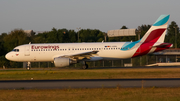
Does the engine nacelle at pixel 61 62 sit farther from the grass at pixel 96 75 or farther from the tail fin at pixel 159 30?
the tail fin at pixel 159 30

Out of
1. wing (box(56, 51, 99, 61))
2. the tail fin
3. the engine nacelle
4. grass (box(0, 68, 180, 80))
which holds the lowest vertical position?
grass (box(0, 68, 180, 80))

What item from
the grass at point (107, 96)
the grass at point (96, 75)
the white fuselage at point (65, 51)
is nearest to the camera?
the grass at point (107, 96)

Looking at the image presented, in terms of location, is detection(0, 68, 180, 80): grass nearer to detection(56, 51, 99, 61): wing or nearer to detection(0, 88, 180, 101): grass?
detection(56, 51, 99, 61): wing

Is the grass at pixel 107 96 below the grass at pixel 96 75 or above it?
above

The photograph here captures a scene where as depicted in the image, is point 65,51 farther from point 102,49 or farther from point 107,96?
point 107,96

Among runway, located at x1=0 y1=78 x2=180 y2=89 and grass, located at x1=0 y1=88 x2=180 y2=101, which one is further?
runway, located at x1=0 y1=78 x2=180 y2=89

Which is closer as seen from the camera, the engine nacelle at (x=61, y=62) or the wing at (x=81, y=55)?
the engine nacelle at (x=61, y=62)

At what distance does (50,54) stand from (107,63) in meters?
13.1

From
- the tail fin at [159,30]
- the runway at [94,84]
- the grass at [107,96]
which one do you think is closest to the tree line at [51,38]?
the tail fin at [159,30]

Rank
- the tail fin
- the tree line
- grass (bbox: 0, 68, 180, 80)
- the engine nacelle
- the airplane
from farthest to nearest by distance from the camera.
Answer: the tree line < the tail fin < the airplane < the engine nacelle < grass (bbox: 0, 68, 180, 80)

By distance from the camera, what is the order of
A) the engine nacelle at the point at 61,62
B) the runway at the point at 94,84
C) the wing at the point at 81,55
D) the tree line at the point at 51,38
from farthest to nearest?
the tree line at the point at 51,38
the wing at the point at 81,55
the engine nacelle at the point at 61,62
the runway at the point at 94,84

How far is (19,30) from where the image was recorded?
66625 millimetres

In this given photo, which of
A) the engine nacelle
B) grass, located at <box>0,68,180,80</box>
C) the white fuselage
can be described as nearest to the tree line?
the white fuselage

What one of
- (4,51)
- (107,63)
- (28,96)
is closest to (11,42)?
(4,51)
